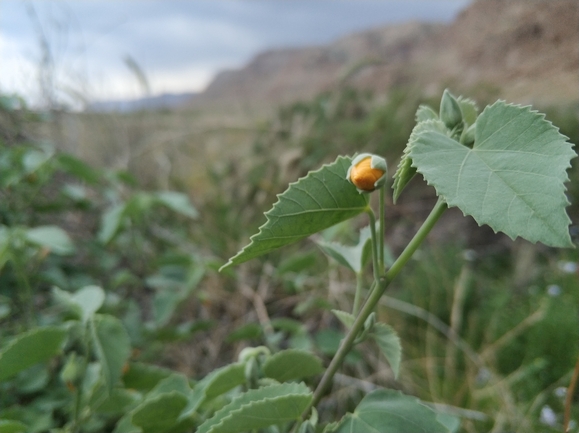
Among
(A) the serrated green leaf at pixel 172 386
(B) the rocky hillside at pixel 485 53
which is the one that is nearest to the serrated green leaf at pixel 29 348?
(A) the serrated green leaf at pixel 172 386

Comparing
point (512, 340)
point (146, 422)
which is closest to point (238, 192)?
point (512, 340)

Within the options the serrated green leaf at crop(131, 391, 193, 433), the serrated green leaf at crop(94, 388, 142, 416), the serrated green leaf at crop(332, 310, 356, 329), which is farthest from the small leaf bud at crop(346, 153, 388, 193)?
the serrated green leaf at crop(94, 388, 142, 416)

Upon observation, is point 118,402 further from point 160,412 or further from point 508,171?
point 508,171

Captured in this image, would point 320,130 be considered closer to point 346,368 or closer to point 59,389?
point 346,368

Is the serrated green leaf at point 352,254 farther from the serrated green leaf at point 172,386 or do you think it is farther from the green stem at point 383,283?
the serrated green leaf at point 172,386

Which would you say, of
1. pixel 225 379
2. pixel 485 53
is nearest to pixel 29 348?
pixel 225 379

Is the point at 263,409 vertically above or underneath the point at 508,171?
underneath
